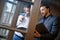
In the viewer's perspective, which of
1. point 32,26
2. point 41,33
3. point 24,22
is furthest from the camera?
point 24,22

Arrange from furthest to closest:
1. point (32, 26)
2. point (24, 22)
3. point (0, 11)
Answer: point (24, 22), point (0, 11), point (32, 26)

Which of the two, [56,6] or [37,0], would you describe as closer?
[37,0]

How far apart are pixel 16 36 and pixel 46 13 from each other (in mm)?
488

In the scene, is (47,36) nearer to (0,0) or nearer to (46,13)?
(46,13)

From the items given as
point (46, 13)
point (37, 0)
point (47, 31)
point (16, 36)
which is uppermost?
point (37, 0)

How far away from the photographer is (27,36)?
3.74 feet

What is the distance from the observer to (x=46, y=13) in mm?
1777

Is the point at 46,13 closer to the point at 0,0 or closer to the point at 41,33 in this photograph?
the point at 41,33

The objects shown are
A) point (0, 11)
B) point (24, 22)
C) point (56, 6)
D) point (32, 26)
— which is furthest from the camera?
point (56, 6)

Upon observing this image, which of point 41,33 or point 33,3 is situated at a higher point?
point 33,3

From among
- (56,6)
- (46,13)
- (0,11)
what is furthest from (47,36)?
(56,6)

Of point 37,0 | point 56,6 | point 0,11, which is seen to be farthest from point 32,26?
point 56,6

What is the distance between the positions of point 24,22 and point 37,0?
0.65 m

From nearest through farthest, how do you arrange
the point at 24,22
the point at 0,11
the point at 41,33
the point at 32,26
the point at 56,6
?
the point at 32,26 → the point at 0,11 → the point at 41,33 → the point at 24,22 → the point at 56,6
